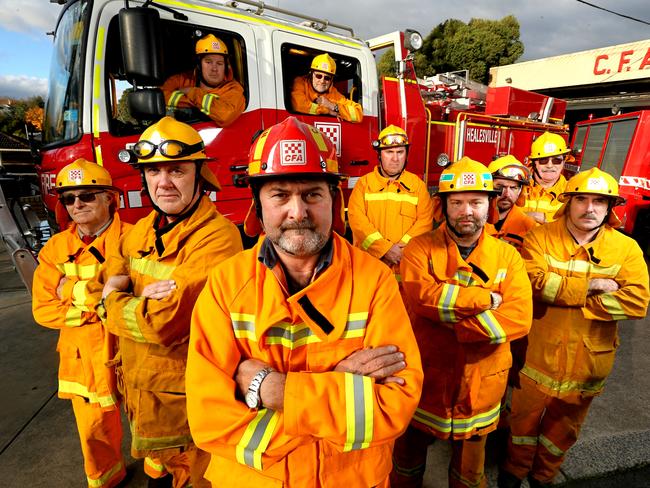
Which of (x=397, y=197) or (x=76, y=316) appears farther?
(x=397, y=197)

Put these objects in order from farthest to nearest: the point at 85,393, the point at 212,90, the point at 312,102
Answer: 1. the point at 312,102
2. the point at 212,90
3. the point at 85,393

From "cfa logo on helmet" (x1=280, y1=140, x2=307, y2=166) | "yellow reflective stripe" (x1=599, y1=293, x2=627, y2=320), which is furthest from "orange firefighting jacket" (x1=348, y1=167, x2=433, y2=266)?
"cfa logo on helmet" (x1=280, y1=140, x2=307, y2=166)

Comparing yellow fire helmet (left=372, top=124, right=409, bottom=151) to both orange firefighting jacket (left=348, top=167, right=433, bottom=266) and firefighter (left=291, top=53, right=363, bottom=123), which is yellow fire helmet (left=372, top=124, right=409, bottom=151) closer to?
orange firefighting jacket (left=348, top=167, right=433, bottom=266)

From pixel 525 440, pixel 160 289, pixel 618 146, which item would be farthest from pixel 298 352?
pixel 618 146

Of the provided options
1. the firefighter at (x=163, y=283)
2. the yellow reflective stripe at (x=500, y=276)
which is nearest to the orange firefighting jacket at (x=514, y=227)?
the yellow reflective stripe at (x=500, y=276)

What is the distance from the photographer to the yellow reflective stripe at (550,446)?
7.63 feet

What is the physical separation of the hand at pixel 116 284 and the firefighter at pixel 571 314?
7.05ft

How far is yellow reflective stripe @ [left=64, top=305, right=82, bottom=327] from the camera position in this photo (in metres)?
2.07

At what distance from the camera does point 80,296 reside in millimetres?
2016

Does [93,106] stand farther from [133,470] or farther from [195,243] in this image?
[133,470]

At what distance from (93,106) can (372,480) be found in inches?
115

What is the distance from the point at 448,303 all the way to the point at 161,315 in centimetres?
129

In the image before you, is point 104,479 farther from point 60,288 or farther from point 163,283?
point 163,283

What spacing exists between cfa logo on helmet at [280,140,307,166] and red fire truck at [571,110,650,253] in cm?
670
